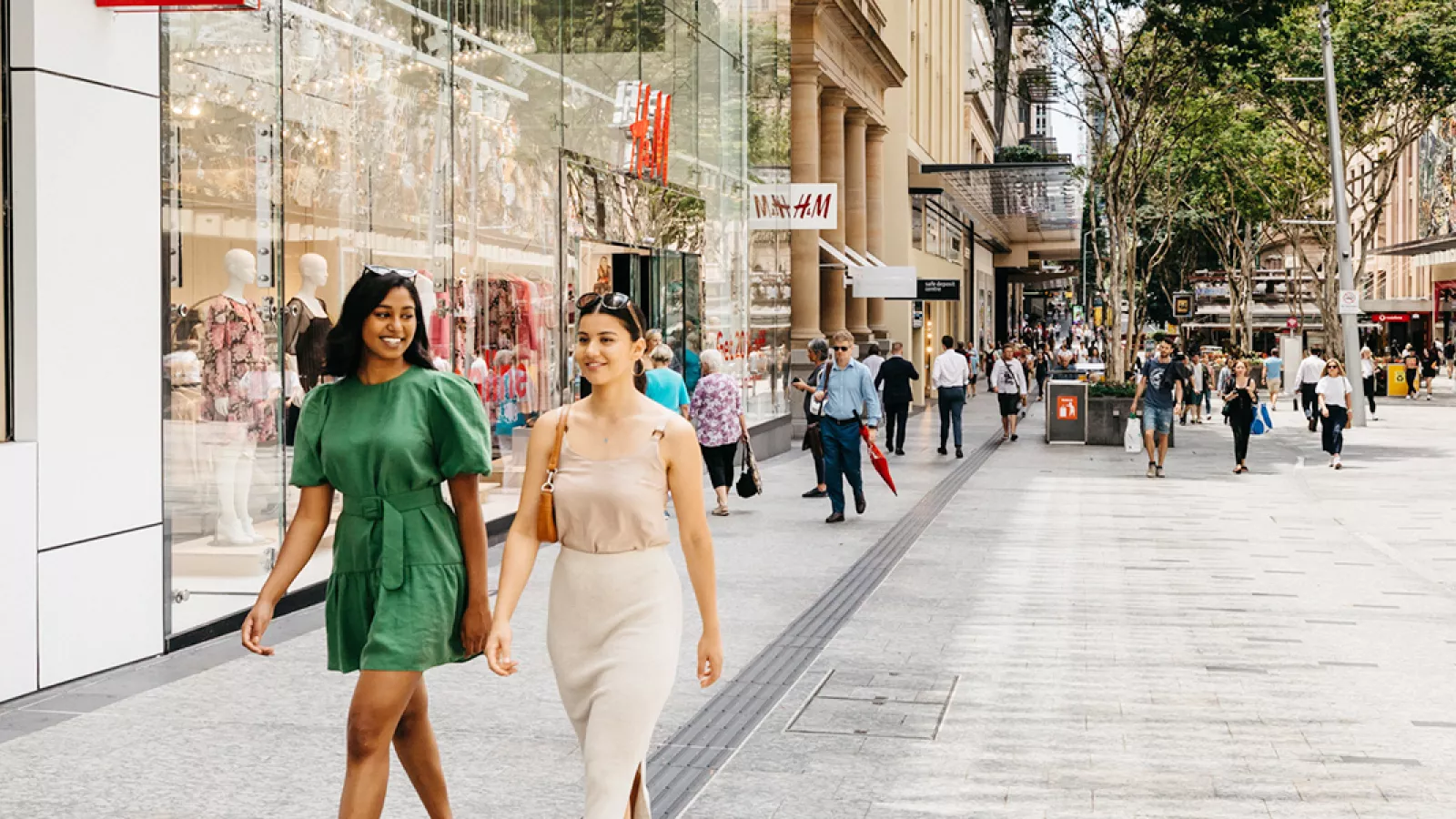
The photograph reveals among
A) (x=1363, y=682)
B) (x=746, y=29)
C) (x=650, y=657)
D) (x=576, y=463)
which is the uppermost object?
(x=746, y=29)

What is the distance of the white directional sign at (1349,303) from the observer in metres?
31.5

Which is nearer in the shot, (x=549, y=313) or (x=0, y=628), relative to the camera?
(x=0, y=628)

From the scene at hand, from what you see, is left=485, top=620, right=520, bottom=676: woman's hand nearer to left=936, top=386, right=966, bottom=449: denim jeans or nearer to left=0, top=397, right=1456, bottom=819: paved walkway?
left=0, top=397, right=1456, bottom=819: paved walkway

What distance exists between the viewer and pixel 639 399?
4332 mm

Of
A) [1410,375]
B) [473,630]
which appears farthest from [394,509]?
[1410,375]

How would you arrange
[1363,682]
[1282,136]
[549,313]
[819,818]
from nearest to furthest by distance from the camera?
[819,818] → [1363,682] → [549,313] → [1282,136]

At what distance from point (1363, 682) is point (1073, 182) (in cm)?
3996

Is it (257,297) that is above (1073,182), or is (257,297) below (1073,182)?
below

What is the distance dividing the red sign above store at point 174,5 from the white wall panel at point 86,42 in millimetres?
73

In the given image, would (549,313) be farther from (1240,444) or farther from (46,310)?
(1240,444)

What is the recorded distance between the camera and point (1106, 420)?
89.4 feet

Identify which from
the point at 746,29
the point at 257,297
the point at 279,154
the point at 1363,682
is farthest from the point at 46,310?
the point at 746,29

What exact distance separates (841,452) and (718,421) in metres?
1.14

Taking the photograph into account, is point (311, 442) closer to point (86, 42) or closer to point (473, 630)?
point (473, 630)
